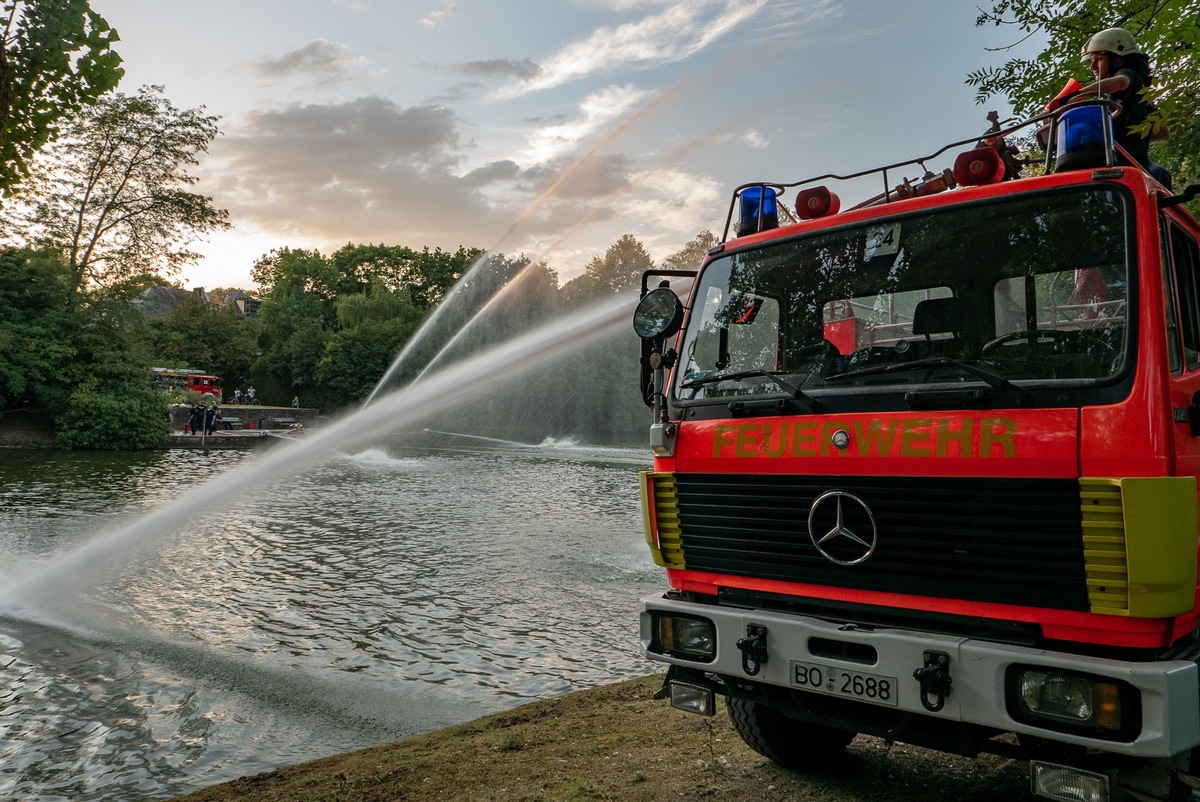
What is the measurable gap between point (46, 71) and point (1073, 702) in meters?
8.41

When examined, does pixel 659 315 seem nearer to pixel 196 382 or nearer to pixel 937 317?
pixel 937 317

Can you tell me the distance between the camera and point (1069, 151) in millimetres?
3906

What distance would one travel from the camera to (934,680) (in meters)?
3.47

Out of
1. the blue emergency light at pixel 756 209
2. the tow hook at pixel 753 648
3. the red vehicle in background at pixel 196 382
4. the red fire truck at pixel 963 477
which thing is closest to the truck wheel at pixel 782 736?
the red fire truck at pixel 963 477

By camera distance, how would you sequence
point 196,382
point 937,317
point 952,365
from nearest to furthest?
point 952,365
point 937,317
point 196,382

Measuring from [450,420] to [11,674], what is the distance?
49.1m

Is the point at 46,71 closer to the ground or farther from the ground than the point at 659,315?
farther from the ground

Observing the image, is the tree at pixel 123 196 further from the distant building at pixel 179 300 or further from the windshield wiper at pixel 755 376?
the windshield wiper at pixel 755 376

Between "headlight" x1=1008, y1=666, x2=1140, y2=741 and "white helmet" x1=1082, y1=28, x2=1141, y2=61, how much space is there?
174 inches

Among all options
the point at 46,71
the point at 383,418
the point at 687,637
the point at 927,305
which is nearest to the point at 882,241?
the point at 927,305

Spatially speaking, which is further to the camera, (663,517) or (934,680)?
(663,517)

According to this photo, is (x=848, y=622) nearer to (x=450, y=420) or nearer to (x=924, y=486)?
(x=924, y=486)

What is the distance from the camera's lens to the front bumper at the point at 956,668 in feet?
10.2

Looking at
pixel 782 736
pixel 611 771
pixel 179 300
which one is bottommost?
pixel 611 771
